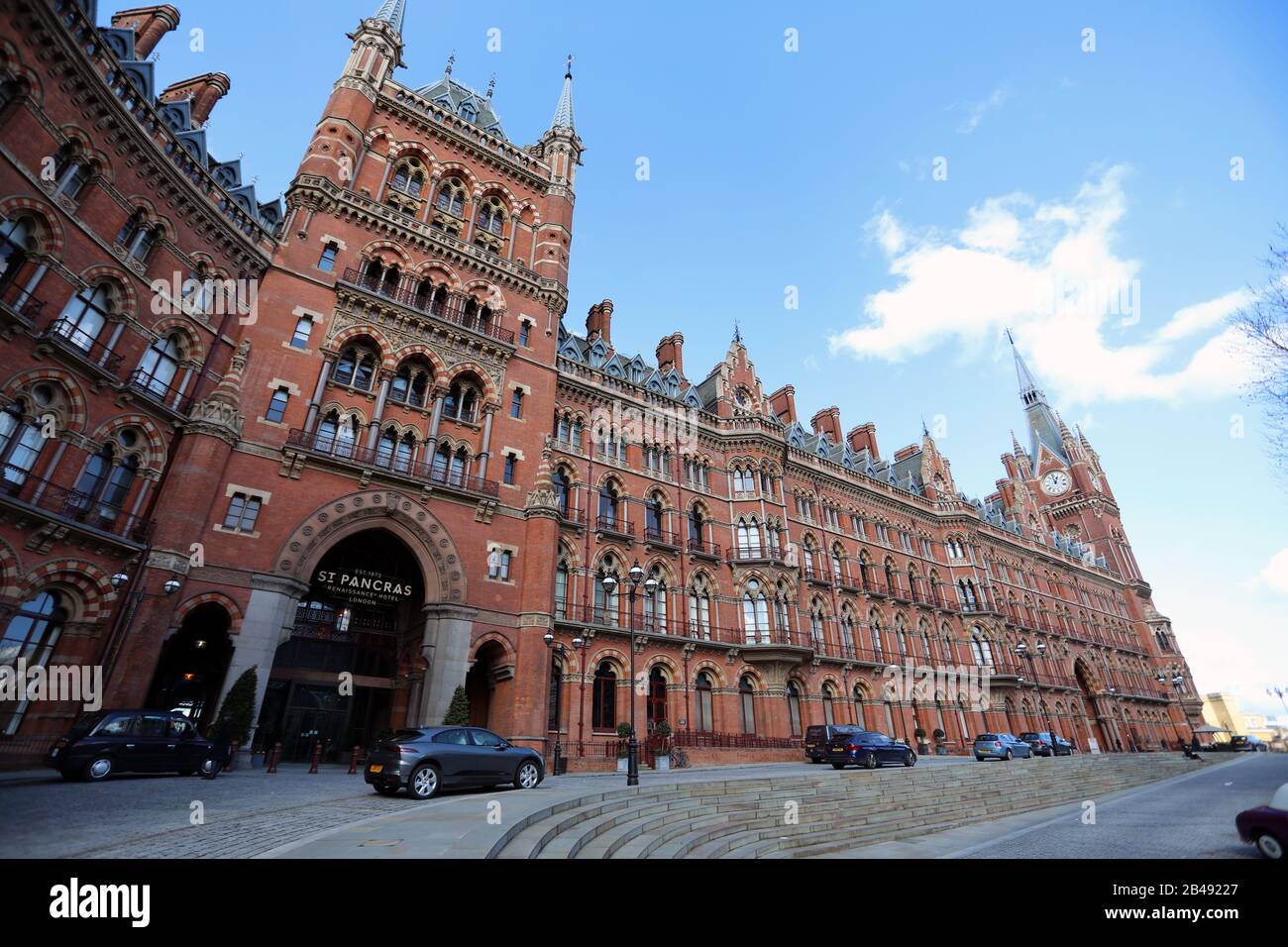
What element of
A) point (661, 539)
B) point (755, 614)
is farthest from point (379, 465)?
point (755, 614)

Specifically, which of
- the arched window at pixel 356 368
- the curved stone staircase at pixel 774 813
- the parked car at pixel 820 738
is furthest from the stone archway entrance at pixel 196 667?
Answer: the parked car at pixel 820 738

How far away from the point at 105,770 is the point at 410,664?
10585 mm

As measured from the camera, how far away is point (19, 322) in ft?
48.7

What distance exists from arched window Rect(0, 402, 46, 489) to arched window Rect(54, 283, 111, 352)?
2443 mm

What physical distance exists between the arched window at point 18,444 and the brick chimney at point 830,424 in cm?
4365

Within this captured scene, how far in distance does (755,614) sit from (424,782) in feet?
70.1

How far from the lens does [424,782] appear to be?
1194cm

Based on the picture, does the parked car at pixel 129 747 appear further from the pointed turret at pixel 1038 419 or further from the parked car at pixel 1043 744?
the pointed turret at pixel 1038 419

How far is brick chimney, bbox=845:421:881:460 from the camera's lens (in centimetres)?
4753

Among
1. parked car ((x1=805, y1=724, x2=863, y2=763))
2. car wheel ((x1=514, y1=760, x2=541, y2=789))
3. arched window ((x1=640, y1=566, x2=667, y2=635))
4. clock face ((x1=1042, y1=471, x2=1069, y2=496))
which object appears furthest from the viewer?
clock face ((x1=1042, y1=471, x2=1069, y2=496))

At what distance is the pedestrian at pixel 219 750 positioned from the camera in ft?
47.1

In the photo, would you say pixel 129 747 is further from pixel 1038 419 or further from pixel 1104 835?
pixel 1038 419

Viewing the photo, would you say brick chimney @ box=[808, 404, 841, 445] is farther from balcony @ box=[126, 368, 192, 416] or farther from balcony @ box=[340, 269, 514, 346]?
balcony @ box=[126, 368, 192, 416]

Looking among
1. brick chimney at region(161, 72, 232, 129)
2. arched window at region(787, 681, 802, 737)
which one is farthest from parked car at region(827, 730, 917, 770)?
brick chimney at region(161, 72, 232, 129)
